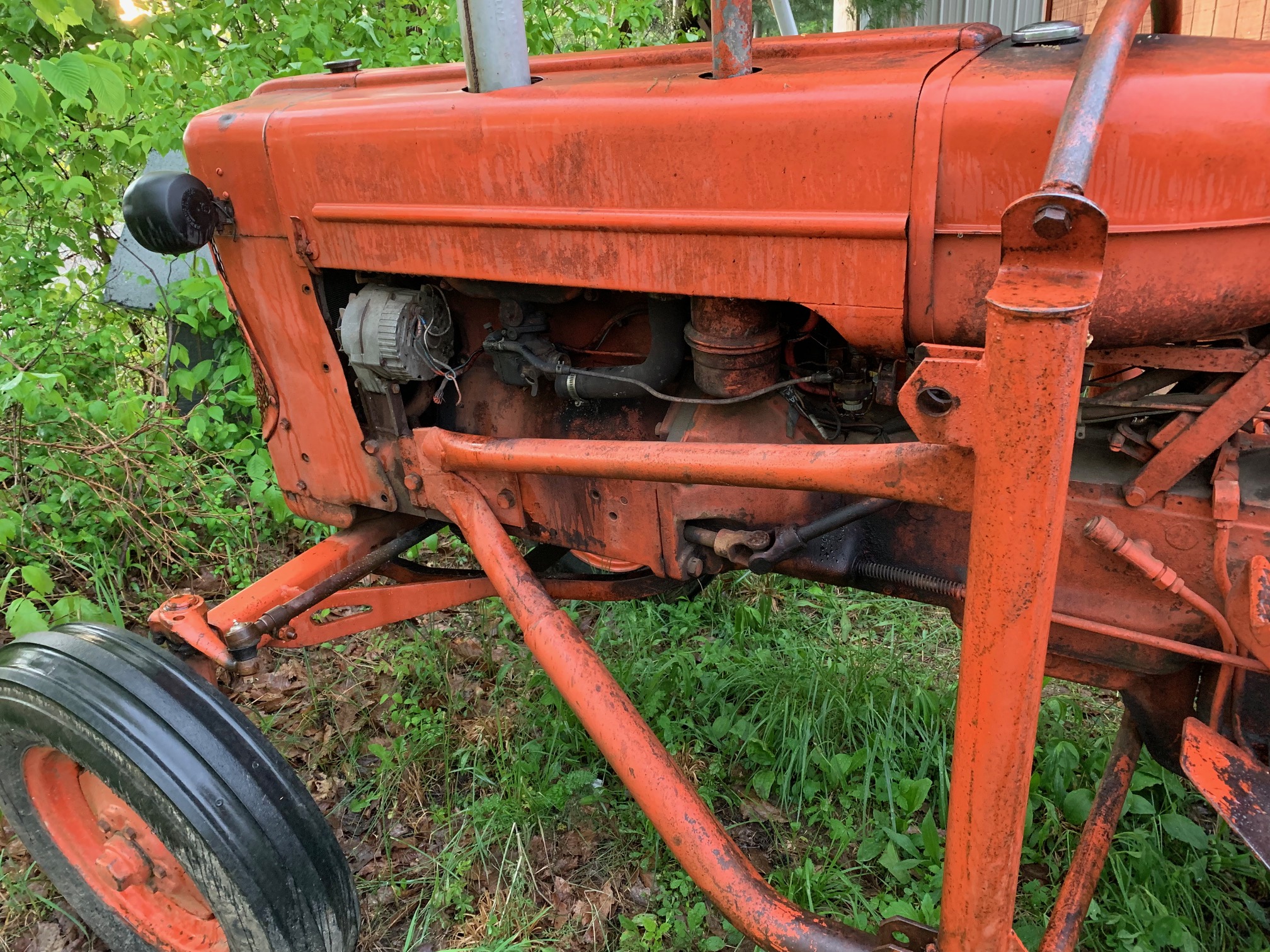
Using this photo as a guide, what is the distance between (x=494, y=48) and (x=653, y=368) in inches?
26.9

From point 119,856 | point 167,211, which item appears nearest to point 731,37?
point 167,211

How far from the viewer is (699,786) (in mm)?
2521

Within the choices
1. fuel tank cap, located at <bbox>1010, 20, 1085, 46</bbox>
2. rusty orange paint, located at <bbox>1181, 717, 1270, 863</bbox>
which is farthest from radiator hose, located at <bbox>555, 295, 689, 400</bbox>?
rusty orange paint, located at <bbox>1181, 717, 1270, 863</bbox>

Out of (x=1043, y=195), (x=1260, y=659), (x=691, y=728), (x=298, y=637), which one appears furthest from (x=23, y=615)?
(x=1260, y=659)

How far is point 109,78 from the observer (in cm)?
236

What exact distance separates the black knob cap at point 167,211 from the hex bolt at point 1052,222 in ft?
5.54

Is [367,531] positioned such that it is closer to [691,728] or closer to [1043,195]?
[691,728]

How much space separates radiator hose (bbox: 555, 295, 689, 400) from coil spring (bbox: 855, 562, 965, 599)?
1.77ft

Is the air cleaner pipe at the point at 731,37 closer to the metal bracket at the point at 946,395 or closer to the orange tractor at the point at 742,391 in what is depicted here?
the orange tractor at the point at 742,391

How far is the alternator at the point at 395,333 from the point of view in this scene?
1927 mm

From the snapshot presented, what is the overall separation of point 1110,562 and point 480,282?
4.24 ft

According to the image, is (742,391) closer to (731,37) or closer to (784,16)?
(731,37)

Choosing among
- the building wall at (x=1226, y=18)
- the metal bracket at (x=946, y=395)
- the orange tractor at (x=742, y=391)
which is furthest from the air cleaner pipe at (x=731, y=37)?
the building wall at (x=1226, y=18)

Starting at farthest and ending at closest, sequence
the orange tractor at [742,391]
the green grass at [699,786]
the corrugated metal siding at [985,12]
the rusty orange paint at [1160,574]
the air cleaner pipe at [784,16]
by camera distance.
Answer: the corrugated metal siding at [985,12], the air cleaner pipe at [784,16], the green grass at [699,786], the rusty orange paint at [1160,574], the orange tractor at [742,391]
